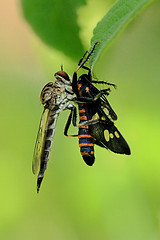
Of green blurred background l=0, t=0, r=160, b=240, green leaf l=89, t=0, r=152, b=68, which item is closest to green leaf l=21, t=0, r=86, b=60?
green blurred background l=0, t=0, r=160, b=240

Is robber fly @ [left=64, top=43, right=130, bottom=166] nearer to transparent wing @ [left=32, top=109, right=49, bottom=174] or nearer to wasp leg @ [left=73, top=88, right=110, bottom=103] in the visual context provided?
wasp leg @ [left=73, top=88, right=110, bottom=103]

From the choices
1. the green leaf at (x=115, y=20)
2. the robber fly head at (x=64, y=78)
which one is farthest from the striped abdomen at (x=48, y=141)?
the green leaf at (x=115, y=20)

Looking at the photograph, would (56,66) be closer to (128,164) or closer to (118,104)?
(118,104)

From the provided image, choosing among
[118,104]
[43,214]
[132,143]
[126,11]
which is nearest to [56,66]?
[118,104]

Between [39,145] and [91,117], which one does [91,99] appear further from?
[39,145]

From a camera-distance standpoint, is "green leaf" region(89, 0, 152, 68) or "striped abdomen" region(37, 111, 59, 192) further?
"striped abdomen" region(37, 111, 59, 192)

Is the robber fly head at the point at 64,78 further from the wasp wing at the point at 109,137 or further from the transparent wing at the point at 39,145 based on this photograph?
the wasp wing at the point at 109,137
